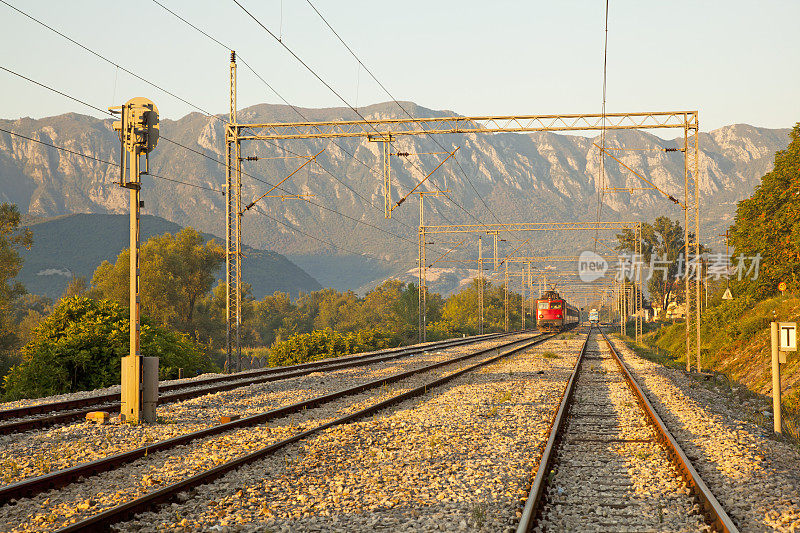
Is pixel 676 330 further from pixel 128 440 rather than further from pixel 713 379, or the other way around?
pixel 128 440

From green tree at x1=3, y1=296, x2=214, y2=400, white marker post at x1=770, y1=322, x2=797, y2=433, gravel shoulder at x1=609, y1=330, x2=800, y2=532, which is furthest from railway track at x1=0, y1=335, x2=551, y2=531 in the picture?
green tree at x1=3, y1=296, x2=214, y2=400

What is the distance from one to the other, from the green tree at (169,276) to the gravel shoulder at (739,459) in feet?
193

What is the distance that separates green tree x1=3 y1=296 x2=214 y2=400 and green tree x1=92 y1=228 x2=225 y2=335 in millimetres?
42853

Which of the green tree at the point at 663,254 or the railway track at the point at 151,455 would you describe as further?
the green tree at the point at 663,254

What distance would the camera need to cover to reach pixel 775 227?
148 ft

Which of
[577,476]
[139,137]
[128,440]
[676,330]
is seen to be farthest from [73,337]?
[676,330]

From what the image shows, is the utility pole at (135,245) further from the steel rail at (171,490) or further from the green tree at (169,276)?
the green tree at (169,276)

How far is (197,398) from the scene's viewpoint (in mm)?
18688

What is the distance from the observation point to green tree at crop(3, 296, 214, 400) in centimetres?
2219

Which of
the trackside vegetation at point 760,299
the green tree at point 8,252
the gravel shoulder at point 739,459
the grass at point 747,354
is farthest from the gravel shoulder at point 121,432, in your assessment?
the green tree at point 8,252

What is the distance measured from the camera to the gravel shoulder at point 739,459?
7.92 metres

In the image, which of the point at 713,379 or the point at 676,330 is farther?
the point at 676,330

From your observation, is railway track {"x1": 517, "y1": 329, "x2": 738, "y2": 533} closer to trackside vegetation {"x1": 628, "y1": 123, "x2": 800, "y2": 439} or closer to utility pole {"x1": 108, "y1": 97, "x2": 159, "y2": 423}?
utility pole {"x1": 108, "y1": 97, "x2": 159, "y2": 423}

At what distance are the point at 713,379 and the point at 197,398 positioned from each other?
60.3 ft
